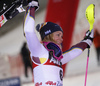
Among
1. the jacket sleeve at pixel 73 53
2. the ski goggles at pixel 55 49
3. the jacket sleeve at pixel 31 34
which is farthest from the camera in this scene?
the jacket sleeve at pixel 73 53

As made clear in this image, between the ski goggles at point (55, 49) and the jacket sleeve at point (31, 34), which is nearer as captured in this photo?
the jacket sleeve at point (31, 34)

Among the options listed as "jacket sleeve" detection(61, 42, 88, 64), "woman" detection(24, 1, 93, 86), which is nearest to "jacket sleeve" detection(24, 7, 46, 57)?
"woman" detection(24, 1, 93, 86)

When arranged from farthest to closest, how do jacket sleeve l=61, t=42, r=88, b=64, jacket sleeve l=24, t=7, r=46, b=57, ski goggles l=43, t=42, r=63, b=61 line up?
jacket sleeve l=61, t=42, r=88, b=64, ski goggles l=43, t=42, r=63, b=61, jacket sleeve l=24, t=7, r=46, b=57

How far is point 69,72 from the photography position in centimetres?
271

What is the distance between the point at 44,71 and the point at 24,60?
7.95 feet

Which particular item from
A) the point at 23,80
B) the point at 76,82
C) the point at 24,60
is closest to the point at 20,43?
the point at 24,60

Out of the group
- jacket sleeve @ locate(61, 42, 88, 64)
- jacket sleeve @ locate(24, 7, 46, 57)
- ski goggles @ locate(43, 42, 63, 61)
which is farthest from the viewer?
jacket sleeve @ locate(61, 42, 88, 64)

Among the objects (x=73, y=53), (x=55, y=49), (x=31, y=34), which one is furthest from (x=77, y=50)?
(x=31, y=34)

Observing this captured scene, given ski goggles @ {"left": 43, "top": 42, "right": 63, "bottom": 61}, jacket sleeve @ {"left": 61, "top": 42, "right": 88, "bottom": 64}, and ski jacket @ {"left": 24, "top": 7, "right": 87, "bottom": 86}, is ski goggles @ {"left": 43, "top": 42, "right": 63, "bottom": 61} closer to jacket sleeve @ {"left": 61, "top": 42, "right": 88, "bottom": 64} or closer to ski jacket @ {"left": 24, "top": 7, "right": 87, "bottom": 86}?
ski jacket @ {"left": 24, "top": 7, "right": 87, "bottom": 86}

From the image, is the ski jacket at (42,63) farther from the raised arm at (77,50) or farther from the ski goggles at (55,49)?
the raised arm at (77,50)

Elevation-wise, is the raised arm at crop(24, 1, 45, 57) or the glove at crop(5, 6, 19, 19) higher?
the glove at crop(5, 6, 19, 19)

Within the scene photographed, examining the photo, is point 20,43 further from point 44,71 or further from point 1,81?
point 44,71

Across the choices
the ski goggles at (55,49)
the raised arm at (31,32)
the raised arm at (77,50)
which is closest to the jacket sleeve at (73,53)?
the raised arm at (77,50)

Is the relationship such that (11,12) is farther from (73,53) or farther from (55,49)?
(73,53)
